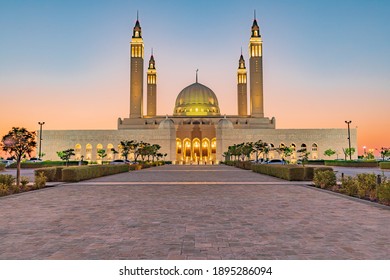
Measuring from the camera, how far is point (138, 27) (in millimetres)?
84188

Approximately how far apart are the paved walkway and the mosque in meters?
71.5

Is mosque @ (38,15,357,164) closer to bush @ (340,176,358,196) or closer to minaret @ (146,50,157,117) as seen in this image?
minaret @ (146,50,157,117)

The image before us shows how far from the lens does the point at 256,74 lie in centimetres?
8119

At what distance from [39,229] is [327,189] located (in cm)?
1188

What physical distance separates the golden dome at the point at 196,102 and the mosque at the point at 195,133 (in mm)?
3888

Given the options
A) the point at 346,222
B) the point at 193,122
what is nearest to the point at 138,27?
the point at 193,122

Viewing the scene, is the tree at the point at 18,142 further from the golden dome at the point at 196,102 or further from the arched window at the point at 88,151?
the golden dome at the point at 196,102

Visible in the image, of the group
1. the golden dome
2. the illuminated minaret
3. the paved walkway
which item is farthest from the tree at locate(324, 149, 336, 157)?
the paved walkway

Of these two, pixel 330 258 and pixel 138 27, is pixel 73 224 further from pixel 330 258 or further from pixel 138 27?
pixel 138 27

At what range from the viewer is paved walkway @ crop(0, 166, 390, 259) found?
4.73 metres

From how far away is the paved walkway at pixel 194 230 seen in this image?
15.5 ft

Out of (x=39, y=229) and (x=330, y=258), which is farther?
(x=39, y=229)

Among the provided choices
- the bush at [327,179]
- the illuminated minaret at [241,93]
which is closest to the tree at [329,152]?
the illuminated minaret at [241,93]

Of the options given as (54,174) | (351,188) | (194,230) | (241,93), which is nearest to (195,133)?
(241,93)
